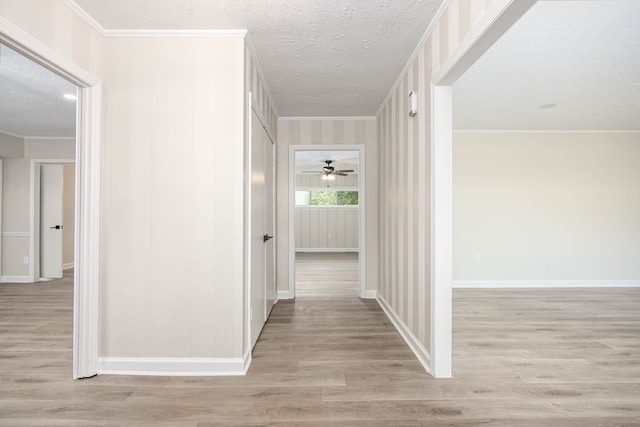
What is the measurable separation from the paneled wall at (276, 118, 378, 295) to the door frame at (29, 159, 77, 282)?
388cm

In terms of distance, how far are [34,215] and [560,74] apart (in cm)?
760

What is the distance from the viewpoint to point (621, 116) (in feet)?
13.7

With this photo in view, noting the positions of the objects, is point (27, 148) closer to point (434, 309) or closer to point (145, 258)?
point (145, 258)

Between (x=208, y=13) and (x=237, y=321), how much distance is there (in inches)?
81.5

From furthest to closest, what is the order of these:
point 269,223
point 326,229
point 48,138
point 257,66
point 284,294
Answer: point 326,229 → point 48,138 → point 284,294 → point 269,223 → point 257,66

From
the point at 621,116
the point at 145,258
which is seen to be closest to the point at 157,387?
the point at 145,258

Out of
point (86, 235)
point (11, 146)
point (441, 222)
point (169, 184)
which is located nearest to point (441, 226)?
point (441, 222)

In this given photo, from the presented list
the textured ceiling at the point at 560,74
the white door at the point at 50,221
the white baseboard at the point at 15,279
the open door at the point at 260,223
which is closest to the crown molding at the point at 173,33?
the open door at the point at 260,223

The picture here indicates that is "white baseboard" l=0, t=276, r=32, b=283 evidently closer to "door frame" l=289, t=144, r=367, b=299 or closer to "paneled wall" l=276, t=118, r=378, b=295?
"paneled wall" l=276, t=118, r=378, b=295

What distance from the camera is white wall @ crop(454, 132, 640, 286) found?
479cm

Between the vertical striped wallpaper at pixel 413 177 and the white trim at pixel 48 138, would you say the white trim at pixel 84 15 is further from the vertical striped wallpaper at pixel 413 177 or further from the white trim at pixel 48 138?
the white trim at pixel 48 138

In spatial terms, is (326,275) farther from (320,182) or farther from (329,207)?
(320,182)

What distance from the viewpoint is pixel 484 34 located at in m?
1.53

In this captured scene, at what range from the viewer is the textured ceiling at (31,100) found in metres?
2.75
